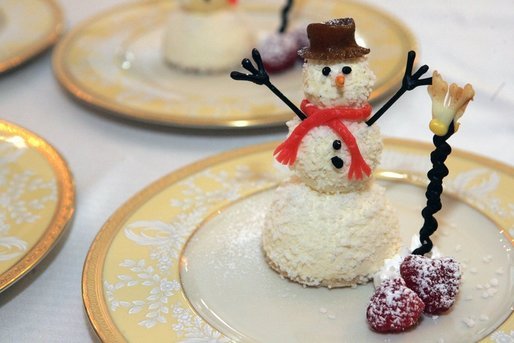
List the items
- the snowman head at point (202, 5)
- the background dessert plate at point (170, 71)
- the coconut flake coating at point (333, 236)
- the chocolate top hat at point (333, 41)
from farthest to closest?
1. the snowman head at point (202, 5)
2. the background dessert plate at point (170, 71)
3. the coconut flake coating at point (333, 236)
4. the chocolate top hat at point (333, 41)

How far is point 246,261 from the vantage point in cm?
117

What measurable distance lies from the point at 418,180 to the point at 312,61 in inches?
15.2

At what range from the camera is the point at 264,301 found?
3.52 ft

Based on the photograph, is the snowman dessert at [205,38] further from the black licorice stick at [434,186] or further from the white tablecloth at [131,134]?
the black licorice stick at [434,186]

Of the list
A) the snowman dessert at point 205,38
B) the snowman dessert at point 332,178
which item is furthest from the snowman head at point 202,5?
the snowman dessert at point 332,178

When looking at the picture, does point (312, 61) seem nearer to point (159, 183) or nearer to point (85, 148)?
point (159, 183)

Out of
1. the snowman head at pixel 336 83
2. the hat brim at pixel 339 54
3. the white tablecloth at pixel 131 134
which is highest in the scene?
the hat brim at pixel 339 54

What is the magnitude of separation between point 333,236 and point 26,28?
50.8 inches

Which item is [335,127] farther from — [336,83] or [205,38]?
[205,38]

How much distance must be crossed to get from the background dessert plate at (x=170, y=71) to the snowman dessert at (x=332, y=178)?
41 centimetres

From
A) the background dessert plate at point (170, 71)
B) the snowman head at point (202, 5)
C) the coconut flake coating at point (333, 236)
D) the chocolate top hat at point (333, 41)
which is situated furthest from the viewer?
the snowman head at point (202, 5)

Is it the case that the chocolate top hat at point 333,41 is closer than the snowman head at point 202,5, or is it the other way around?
the chocolate top hat at point 333,41

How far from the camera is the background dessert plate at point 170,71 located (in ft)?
5.09

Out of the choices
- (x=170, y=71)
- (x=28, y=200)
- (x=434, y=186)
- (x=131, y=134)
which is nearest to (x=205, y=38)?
(x=170, y=71)
